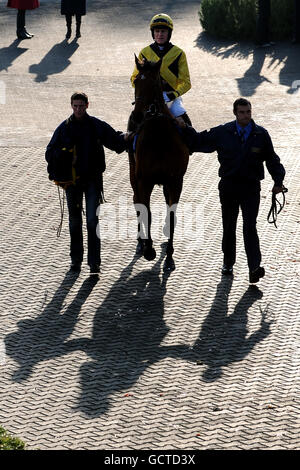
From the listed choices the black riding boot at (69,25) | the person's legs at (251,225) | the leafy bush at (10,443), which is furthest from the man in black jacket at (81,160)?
the black riding boot at (69,25)

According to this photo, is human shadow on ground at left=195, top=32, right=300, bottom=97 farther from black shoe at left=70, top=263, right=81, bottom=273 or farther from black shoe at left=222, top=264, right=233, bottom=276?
black shoe at left=70, top=263, right=81, bottom=273

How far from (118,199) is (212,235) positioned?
1.72 m

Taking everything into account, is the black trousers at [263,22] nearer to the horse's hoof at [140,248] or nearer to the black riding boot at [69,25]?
the black riding boot at [69,25]

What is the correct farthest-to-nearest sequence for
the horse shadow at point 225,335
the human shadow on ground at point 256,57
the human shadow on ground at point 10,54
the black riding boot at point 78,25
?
the black riding boot at point 78,25 → the human shadow on ground at point 10,54 → the human shadow on ground at point 256,57 → the horse shadow at point 225,335

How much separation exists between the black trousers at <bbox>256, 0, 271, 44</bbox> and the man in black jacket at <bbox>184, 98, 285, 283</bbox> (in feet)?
36.1

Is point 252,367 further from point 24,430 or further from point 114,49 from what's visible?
point 114,49

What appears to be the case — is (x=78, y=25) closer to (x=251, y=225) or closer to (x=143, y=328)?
(x=251, y=225)

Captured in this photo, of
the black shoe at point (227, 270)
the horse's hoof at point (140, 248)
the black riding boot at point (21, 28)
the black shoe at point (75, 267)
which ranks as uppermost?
the black shoe at point (227, 270)

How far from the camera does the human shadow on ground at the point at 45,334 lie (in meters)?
Result: 9.59

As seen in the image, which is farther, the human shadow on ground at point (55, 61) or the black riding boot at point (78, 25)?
the black riding boot at point (78, 25)

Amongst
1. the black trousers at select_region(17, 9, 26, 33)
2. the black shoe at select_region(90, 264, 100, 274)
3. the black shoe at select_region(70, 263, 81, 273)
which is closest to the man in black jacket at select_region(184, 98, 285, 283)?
the black shoe at select_region(90, 264, 100, 274)

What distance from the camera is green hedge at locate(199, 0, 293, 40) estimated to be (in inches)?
888

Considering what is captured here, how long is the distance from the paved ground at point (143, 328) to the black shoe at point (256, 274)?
121mm
